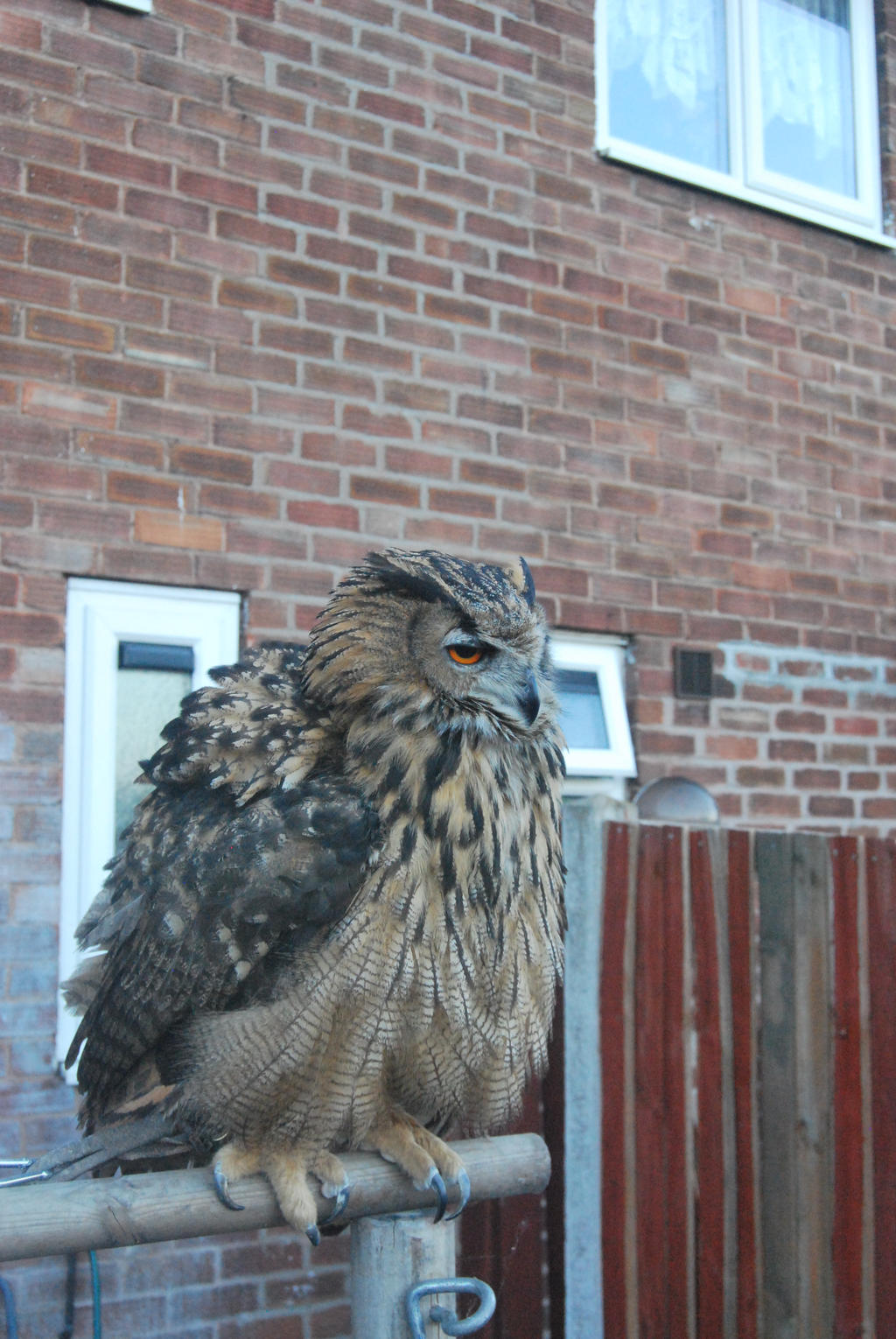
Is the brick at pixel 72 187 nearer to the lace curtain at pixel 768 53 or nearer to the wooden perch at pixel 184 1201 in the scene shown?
the lace curtain at pixel 768 53

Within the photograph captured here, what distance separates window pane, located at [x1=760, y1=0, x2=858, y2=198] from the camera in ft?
15.6

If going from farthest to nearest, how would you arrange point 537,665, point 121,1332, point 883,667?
point 883,667 < point 121,1332 < point 537,665

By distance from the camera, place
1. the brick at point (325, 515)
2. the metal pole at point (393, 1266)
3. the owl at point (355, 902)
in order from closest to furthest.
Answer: the metal pole at point (393, 1266), the owl at point (355, 902), the brick at point (325, 515)

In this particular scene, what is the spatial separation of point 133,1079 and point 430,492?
7.24ft

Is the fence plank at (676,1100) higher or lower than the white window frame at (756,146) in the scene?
lower

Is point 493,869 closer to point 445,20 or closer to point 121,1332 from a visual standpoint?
point 121,1332

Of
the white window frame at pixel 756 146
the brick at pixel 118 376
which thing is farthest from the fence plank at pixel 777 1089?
the white window frame at pixel 756 146

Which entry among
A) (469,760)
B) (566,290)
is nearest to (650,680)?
(566,290)

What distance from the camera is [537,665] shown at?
80.1 inches

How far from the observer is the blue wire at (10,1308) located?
285cm

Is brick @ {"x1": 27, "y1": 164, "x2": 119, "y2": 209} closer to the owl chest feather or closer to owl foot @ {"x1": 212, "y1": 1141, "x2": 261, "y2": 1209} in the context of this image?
the owl chest feather

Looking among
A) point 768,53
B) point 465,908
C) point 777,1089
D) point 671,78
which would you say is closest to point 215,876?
point 465,908

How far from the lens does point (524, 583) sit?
206cm

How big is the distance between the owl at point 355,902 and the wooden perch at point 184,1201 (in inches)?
1.3
